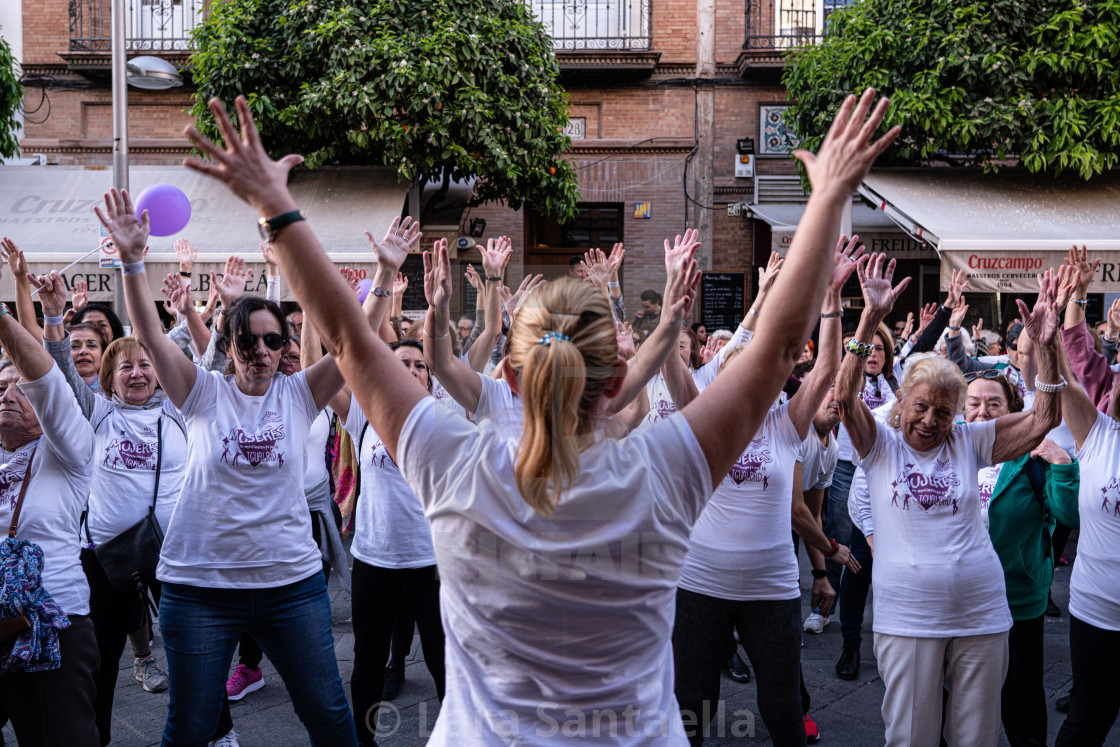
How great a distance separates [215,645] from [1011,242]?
33.8ft

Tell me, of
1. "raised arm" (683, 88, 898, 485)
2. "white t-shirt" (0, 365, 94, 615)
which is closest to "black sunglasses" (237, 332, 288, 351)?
"white t-shirt" (0, 365, 94, 615)

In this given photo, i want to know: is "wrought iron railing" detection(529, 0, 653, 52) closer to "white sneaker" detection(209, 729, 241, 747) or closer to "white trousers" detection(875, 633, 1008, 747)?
"white sneaker" detection(209, 729, 241, 747)

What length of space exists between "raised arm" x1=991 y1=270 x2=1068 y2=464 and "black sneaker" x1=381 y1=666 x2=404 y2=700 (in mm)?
3225

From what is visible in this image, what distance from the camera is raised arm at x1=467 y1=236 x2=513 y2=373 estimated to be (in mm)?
4395

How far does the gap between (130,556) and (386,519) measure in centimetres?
117

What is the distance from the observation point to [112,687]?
3986 mm

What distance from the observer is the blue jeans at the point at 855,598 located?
17.2ft

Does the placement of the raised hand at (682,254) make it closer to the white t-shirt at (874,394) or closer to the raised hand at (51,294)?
the raised hand at (51,294)

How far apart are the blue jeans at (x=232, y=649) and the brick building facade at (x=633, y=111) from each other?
1167 cm

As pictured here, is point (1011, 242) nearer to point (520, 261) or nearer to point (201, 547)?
point (520, 261)

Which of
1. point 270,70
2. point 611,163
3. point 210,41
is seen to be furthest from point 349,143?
point 611,163

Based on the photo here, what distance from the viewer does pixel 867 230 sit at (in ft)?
43.4

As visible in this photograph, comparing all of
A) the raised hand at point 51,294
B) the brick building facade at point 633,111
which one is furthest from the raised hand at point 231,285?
the brick building facade at point 633,111

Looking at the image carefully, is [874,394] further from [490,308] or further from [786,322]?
[786,322]
